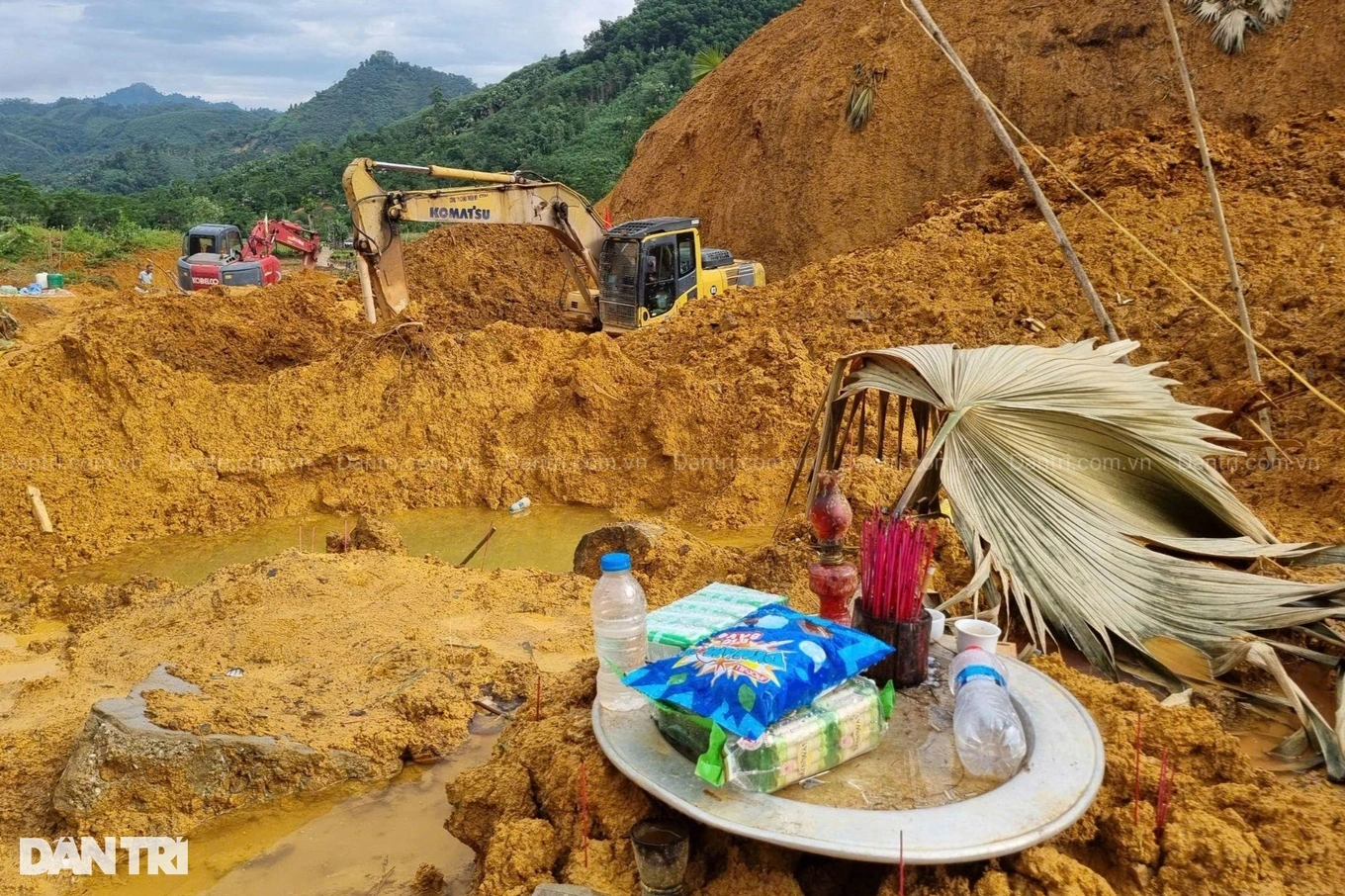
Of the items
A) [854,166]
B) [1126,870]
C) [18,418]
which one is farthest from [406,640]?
[854,166]

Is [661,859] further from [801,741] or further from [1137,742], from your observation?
[1137,742]

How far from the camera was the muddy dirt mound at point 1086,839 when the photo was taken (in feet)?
7.07

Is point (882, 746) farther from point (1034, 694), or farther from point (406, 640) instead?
point (406, 640)

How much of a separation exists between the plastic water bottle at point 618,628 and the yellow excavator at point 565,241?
8.02 metres

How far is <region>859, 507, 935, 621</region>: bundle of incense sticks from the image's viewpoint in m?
2.62

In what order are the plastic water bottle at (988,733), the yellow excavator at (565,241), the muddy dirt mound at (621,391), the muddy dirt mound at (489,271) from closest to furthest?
1. the plastic water bottle at (988,733)
2. the muddy dirt mound at (621,391)
3. the yellow excavator at (565,241)
4. the muddy dirt mound at (489,271)

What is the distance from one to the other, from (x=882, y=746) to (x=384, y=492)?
7215mm

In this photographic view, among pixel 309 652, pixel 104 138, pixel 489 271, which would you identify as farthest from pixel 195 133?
pixel 309 652

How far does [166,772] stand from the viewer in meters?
3.60

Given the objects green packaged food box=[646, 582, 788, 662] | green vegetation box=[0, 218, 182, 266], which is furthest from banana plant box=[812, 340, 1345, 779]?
green vegetation box=[0, 218, 182, 266]

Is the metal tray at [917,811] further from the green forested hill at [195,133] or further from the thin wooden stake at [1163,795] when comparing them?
the green forested hill at [195,133]

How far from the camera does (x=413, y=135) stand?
46969 mm

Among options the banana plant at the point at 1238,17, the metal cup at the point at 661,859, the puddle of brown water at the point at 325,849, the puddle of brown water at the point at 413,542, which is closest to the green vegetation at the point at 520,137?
the banana plant at the point at 1238,17

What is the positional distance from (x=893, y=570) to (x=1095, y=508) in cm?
146
